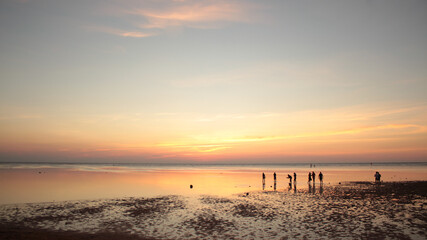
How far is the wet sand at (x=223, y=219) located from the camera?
16984 millimetres

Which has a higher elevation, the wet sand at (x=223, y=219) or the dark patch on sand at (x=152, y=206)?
the wet sand at (x=223, y=219)

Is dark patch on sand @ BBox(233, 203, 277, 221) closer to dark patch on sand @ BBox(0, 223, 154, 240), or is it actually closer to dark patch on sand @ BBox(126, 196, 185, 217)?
dark patch on sand @ BBox(126, 196, 185, 217)

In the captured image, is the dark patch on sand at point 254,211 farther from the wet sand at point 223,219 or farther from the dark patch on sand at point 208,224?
the dark patch on sand at point 208,224

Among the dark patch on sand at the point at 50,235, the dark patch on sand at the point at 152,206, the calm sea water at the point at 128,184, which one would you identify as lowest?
the calm sea water at the point at 128,184

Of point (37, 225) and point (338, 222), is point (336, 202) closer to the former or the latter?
point (338, 222)

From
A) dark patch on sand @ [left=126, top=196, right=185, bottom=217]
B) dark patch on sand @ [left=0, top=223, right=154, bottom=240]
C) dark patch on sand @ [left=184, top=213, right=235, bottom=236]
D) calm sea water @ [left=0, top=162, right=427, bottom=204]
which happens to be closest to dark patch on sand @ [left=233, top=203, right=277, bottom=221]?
dark patch on sand @ [left=184, top=213, right=235, bottom=236]

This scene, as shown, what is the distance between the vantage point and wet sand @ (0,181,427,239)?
669 inches

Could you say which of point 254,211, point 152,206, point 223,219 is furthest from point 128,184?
point 223,219

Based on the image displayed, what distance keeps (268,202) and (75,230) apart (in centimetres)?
1827

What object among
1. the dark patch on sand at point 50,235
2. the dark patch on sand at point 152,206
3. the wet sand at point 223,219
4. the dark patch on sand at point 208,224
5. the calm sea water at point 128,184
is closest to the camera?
the dark patch on sand at point 50,235

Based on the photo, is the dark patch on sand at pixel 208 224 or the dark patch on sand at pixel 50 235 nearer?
the dark patch on sand at pixel 50 235

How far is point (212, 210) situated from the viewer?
81.6ft

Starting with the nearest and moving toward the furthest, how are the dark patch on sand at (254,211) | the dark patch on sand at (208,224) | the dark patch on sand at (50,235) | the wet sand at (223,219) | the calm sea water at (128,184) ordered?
the dark patch on sand at (50,235) → the wet sand at (223,219) → the dark patch on sand at (208,224) → the dark patch on sand at (254,211) → the calm sea water at (128,184)

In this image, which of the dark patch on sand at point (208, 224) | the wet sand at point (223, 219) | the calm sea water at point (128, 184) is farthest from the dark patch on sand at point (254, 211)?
the calm sea water at point (128, 184)
